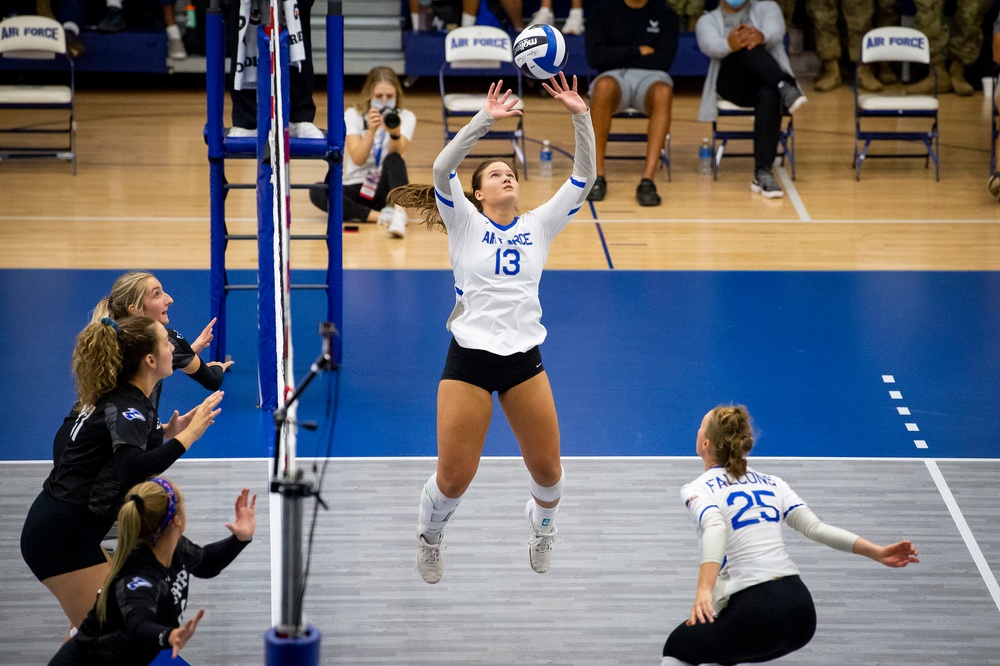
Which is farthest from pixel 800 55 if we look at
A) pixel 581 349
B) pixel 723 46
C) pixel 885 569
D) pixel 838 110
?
pixel 885 569

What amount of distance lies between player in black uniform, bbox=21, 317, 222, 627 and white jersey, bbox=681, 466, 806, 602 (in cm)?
175

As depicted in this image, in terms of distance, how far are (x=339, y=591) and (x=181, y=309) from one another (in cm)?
371

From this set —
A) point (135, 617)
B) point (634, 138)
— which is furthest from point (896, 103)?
point (135, 617)

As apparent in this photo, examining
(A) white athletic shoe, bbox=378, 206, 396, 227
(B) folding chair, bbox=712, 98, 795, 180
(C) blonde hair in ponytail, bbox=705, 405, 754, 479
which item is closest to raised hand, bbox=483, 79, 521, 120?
(C) blonde hair in ponytail, bbox=705, 405, 754, 479

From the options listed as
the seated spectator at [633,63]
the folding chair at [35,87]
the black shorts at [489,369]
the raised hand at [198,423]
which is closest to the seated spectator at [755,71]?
the seated spectator at [633,63]

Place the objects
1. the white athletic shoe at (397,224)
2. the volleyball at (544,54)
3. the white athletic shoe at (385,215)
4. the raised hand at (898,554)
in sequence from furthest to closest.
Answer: the white athletic shoe at (385,215) → the white athletic shoe at (397,224) → the volleyball at (544,54) → the raised hand at (898,554)

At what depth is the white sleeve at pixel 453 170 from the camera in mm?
4770

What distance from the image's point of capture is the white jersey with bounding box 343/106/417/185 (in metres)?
9.77

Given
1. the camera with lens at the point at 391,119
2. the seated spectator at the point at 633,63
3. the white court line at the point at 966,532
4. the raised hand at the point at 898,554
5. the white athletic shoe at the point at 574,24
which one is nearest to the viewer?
the raised hand at the point at 898,554

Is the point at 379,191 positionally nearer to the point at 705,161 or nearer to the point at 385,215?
the point at 385,215

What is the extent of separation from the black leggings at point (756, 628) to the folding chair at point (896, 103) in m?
8.54

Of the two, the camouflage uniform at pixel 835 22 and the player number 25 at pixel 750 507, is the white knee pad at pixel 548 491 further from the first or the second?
the camouflage uniform at pixel 835 22

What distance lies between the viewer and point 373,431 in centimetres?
688

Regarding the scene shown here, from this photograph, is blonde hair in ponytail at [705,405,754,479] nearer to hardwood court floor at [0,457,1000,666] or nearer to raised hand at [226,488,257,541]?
hardwood court floor at [0,457,1000,666]
